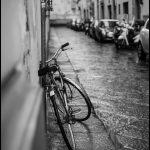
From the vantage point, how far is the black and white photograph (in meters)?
0.62

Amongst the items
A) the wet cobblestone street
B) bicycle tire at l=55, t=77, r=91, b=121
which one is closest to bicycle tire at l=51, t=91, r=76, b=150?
the wet cobblestone street

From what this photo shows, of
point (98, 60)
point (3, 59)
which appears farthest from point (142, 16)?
point (3, 59)

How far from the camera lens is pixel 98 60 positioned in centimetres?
1217

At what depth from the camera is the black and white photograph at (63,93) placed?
0.62 m

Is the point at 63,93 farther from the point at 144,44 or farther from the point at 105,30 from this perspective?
the point at 105,30

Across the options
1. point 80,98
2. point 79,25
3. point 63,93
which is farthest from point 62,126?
point 79,25

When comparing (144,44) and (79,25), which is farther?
(79,25)

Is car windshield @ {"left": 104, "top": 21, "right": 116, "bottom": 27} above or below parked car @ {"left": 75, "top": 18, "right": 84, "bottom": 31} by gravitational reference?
below

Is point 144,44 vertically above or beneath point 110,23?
beneath

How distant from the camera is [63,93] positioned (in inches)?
153

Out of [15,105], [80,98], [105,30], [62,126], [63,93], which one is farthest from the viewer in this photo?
[105,30]

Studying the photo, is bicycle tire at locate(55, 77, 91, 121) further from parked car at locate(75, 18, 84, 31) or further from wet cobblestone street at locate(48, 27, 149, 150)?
parked car at locate(75, 18, 84, 31)

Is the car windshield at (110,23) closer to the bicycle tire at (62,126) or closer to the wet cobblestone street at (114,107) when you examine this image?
the wet cobblestone street at (114,107)

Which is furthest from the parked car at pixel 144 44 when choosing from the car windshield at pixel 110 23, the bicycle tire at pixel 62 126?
the car windshield at pixel 110 23
